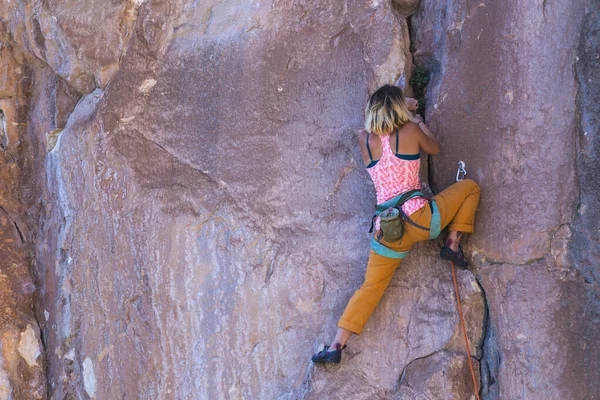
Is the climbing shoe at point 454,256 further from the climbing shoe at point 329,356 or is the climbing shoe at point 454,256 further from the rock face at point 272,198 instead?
the climbing shoe at point 329,356

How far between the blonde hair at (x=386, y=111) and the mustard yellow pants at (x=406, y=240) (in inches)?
15.8

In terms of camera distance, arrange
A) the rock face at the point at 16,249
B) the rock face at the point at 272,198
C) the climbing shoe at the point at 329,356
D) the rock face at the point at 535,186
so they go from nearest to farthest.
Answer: the rock face at the point at 535,186 → the rock face at the point at 272,198 → the climbing shoe at the point at 329,356 → the rock face at the point at 16,249

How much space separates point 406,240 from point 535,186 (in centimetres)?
→ 66

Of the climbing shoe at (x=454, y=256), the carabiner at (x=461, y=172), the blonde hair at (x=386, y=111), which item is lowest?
the climbing shoe at (x=454, y=256)

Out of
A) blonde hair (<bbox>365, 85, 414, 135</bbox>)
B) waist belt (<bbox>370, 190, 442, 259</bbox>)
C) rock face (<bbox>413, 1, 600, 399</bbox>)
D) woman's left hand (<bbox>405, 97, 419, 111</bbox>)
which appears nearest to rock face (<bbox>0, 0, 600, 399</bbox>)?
rock face (<bbox>413, 1, 600, 399</bbox>)

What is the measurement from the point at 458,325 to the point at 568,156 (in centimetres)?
96

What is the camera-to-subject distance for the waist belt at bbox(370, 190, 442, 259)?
3.48m

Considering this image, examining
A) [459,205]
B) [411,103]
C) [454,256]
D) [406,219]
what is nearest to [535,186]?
[459,205]

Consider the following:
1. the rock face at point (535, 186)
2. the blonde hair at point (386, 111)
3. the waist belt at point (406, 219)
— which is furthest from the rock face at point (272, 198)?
the blonde hair at point (386, 111)

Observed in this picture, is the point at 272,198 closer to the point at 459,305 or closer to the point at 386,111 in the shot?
the point at 386,111

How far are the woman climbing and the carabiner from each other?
0.45 feet

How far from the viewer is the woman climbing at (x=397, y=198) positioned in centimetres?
350

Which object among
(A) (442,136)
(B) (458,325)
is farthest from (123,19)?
(B) (458,325)

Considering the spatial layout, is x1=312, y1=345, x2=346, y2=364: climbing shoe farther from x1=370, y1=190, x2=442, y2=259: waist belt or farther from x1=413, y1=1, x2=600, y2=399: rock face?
x1=413, y1=1, x2=600, y2=399: rock face
